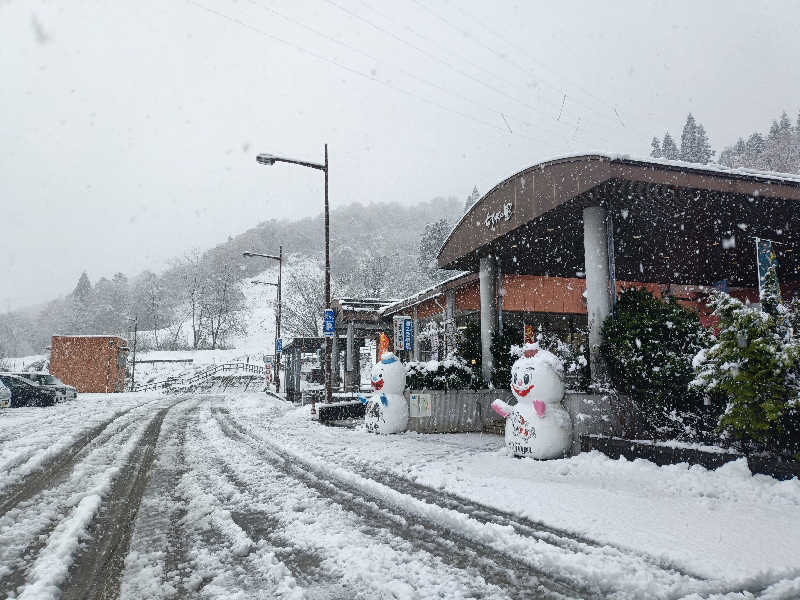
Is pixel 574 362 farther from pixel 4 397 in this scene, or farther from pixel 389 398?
pixel 4 397

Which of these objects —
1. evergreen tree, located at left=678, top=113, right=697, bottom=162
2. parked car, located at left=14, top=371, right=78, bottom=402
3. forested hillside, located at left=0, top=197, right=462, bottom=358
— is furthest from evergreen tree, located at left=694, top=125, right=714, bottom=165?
parked car, located at left=14, top=371, right=78, bottom=402

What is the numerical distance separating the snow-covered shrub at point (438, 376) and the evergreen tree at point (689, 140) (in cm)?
7910

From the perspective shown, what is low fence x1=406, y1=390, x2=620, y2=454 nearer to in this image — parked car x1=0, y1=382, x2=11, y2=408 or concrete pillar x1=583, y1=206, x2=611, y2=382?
concrete pillar x1=583, y1=206, x2=611, y2=382

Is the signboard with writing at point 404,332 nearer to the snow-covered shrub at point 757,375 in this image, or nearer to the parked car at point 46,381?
the parked car at point 46,381

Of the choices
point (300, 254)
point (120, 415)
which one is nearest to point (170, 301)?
point (300, 254)

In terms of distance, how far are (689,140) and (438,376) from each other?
276 feet

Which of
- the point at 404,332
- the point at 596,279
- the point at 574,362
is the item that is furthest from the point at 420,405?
the point at 404,332

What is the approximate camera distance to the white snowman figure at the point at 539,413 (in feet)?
25.6

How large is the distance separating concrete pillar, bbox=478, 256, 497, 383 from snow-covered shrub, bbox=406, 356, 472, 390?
3.11ft

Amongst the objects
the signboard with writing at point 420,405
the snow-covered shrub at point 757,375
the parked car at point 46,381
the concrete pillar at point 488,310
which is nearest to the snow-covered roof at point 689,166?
the snow-covered shrub at point 757,375

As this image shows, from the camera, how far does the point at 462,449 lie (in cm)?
933

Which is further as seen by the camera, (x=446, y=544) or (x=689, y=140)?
(x=689, y=140)

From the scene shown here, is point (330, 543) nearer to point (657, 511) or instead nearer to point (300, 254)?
point (657, 511)

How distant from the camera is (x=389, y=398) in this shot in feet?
38.7
